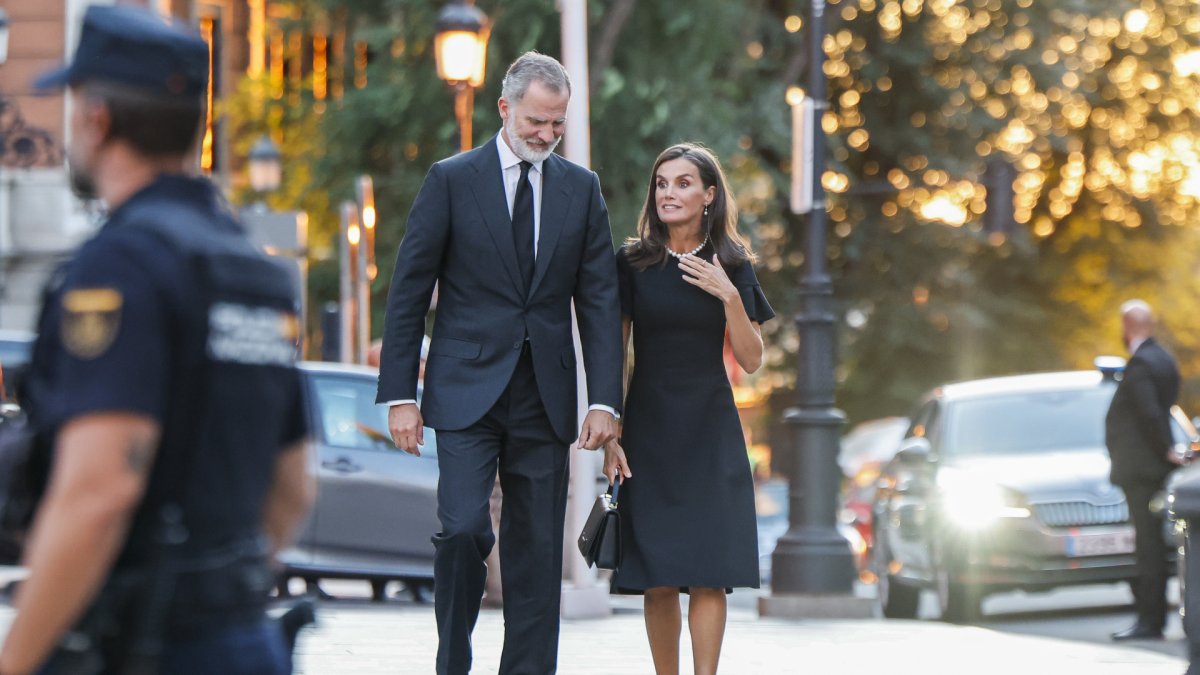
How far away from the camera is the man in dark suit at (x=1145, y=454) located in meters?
12.4

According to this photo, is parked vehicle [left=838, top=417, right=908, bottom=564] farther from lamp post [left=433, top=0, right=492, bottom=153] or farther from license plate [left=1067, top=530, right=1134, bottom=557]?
license plate [left=1067, top=530, right=1134, bottom=557]

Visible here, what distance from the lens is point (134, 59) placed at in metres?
2.84

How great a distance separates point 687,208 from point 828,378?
7040 millimetres

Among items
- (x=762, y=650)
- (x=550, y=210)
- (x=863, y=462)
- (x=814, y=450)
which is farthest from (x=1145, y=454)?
(x=863, y=462)

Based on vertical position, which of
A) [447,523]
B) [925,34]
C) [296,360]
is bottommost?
[447,523]

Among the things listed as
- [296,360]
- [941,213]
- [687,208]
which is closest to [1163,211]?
[941,213]

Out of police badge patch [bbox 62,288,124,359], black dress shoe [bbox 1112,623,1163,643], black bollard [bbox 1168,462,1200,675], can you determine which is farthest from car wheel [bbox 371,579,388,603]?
police badge patch [bbox 62,288,124,359]

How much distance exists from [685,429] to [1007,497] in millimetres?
→ 7216

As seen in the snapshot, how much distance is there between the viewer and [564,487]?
642 cm

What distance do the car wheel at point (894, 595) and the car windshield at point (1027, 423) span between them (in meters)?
1.16

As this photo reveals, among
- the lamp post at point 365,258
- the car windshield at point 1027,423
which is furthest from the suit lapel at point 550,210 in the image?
Answer: the lamp post at point 365,258

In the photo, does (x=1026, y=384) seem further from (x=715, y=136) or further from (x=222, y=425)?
(x=222, y=425)

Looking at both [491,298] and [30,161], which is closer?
[491,298]

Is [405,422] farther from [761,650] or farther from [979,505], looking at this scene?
[979,505]
